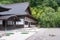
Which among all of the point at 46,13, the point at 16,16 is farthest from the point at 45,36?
the point at 46,13

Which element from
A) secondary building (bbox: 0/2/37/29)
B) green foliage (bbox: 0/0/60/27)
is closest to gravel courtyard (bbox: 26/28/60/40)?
secondary building (bbox: 0/2/37/29)

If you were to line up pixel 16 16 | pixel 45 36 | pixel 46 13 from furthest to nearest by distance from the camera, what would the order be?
pixel 46 13
pixel 16 16
pixel 45 36

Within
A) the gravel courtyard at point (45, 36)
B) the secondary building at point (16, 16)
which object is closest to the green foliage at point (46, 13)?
the secondary building at point (16, 16)

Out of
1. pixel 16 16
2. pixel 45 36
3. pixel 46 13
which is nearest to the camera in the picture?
pixel 45 36

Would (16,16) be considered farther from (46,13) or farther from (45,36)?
(45,36)

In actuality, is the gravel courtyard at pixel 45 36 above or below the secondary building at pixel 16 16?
below

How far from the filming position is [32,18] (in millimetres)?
40656

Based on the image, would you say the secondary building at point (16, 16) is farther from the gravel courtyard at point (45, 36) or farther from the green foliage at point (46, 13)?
the gravel courtyard at point (45, 36)

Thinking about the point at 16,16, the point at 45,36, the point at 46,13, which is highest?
the point at 46,13

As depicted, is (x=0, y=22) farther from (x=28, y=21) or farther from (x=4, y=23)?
(x=28, y=21)

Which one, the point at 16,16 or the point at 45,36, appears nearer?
the point at 45,36

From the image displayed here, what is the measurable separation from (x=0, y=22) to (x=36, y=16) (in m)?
13.2

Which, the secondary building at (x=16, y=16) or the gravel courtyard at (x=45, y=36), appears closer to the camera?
the gravel courtyard at (x=45, y=36)

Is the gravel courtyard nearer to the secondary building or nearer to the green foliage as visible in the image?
the secondary building
